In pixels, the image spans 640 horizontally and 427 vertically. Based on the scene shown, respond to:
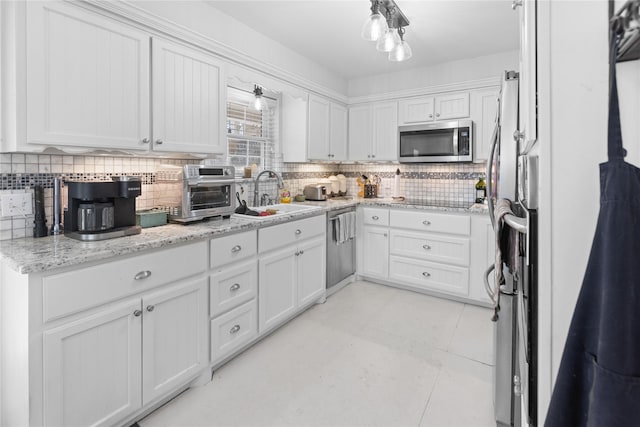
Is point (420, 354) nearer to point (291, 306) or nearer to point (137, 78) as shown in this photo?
point (291, 306)

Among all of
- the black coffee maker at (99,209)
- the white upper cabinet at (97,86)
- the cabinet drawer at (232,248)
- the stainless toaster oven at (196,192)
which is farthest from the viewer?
the stainless toaster oven at (196,192)

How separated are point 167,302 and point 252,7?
218 cm

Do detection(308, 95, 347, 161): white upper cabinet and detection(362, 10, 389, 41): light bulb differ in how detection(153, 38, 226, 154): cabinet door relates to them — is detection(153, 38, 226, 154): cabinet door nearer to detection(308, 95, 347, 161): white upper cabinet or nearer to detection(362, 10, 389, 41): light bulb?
detection(362, 10, 389, 41): light bulb

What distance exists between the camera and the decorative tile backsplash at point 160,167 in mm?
1842

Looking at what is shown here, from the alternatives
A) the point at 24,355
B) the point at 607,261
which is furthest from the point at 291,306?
the point at 607,261

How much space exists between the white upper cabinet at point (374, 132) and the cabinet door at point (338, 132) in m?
0.09

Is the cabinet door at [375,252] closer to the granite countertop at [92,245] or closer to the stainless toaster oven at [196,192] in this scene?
the granite countertop at [92,245]

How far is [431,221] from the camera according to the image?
351cm

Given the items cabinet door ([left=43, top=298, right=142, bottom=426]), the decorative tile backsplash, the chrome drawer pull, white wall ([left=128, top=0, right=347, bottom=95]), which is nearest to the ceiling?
white wall ([left=128, top=0, right=347, bottom=95])

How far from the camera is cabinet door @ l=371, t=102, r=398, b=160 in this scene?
13.5ft

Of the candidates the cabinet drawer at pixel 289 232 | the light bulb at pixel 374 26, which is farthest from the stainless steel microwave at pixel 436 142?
the light bulb at pixel 374 26

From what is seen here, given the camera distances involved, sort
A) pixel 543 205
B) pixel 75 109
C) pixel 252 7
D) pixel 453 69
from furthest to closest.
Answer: pixel 453 69
pixel 252 7
pixel 75 109
pixel 543 205

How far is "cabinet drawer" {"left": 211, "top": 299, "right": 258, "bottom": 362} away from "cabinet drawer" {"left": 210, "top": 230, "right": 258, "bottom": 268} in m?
0.34

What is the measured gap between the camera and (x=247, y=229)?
7.80ft
